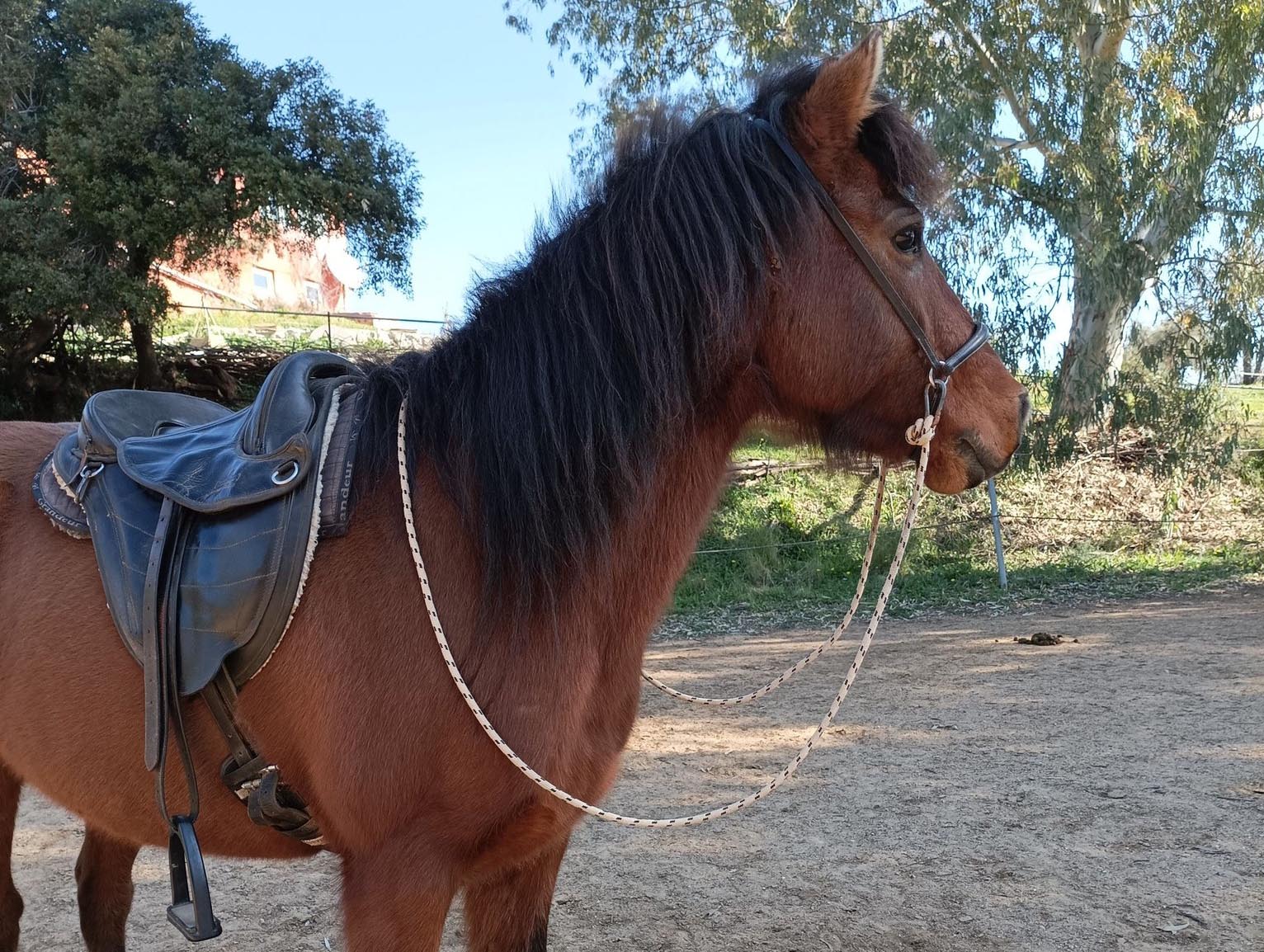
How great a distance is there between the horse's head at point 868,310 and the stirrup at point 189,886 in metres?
1.44

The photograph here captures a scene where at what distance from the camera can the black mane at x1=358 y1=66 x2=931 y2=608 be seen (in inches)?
59.6

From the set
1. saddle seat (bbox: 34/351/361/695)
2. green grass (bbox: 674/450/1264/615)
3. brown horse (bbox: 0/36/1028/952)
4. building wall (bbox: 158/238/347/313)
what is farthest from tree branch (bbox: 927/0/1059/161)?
saddle seat (bbox: 34/351/361/695)

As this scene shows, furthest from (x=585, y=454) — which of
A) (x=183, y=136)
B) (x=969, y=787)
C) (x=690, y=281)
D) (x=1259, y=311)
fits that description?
(x=1259, y=311)

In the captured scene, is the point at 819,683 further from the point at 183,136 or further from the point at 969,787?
the point at 183,136

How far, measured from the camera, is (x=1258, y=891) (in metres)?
2.91

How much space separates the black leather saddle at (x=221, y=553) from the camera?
154cm

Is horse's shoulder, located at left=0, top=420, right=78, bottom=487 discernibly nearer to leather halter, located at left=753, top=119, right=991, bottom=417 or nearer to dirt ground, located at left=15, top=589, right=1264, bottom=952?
dirt ground, located at left=15, top=589, right=1264, bottom=952

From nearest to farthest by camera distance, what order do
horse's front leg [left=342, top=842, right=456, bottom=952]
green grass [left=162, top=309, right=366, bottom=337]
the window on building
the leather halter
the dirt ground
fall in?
horse's front leg [left=342, top=842, right=456, bottom=952]
the leather halter
the dirt ground
green grass [left=162, top=309, right=366, bottom=337]
the window on building

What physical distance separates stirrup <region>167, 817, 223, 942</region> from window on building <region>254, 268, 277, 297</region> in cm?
3157

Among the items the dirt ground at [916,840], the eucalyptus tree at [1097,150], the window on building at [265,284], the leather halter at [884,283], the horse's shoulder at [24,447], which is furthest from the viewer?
the window on building at [265,284]

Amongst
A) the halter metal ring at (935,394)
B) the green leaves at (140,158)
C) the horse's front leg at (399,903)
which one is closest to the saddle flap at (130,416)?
the horse's front leg at (399,903)

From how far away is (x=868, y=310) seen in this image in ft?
5.09

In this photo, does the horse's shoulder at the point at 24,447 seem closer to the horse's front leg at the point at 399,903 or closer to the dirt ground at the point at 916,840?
the horse's front leg at the point at 399,903

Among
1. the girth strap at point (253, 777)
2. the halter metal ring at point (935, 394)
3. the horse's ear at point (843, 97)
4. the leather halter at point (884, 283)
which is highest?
the horse's ear at point (843, 97)
